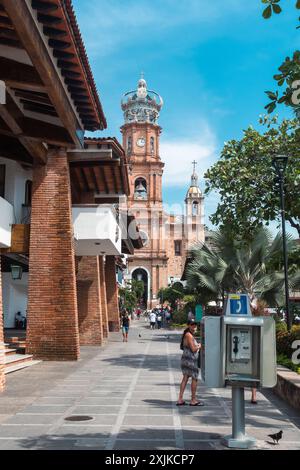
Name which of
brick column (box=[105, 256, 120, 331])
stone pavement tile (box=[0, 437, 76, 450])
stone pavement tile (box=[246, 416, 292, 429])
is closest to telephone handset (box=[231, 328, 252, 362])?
stone pavement tile (box=[246, 416, 292, 429])

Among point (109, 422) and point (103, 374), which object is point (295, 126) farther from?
point (109, 422)

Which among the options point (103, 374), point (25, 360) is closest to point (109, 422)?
point (103, 374)

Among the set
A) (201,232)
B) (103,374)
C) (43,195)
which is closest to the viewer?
(103,374)

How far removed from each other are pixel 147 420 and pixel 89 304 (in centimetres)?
1442

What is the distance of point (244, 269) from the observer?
23.1m

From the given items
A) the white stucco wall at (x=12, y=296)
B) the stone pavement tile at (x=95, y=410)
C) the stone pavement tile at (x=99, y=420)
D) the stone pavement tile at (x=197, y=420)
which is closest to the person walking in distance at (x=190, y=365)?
the stone pavement tile at (x=197, y=420)

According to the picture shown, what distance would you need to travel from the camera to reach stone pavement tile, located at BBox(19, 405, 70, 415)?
8.75 meters

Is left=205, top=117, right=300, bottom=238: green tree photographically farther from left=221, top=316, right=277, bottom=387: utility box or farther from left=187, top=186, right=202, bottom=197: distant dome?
left=187, top=186, right=202, bottom=197: distant dome

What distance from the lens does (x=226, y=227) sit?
56.2 ft

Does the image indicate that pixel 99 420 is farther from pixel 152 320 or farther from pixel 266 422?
pixel 152 320

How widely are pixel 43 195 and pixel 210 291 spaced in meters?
13.3

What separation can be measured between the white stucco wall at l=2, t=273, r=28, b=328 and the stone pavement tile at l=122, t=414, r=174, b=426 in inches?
712

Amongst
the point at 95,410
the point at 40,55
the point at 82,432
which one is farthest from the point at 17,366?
the point at 40,55
